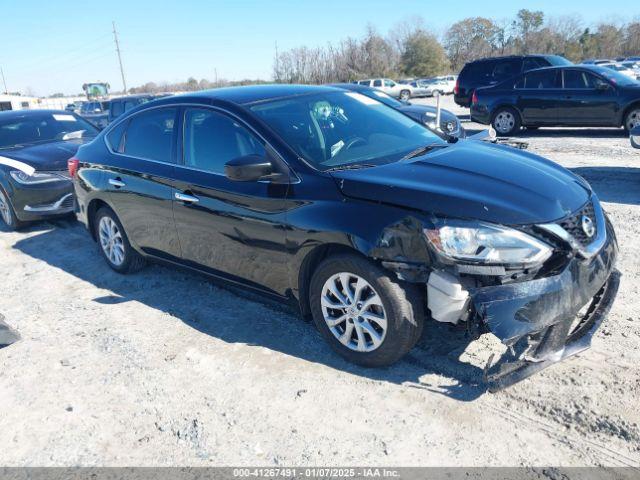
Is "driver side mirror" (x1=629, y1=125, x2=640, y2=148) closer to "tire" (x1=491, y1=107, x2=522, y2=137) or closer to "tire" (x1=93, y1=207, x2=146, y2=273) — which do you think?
"tire" (x1=491, y1=107, x2=522, y2=137)

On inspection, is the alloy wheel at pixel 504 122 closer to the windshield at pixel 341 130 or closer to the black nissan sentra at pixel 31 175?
the windshield at pixel 341 130

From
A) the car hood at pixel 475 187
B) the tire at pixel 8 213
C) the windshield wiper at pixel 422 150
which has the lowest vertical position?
the tire at pixel 8 213

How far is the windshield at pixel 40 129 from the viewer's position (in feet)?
26.1

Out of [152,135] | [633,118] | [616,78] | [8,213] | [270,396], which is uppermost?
[152,135]

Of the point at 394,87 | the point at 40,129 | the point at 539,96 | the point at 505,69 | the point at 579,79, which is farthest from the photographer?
the point at 394,87

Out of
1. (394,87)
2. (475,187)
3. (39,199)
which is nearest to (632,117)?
(475,187)

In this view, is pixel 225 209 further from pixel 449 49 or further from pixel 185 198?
pixel 449 49

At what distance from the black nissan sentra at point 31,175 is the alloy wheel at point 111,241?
193cm

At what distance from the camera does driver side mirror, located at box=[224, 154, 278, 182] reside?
333 centimetres

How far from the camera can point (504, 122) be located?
521 inches

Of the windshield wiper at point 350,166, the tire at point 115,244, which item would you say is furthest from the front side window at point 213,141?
the tire at point 115,244

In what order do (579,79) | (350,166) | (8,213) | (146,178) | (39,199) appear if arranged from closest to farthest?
1. (350,166)
2. (146,178)
3. (39,199)
4. (8,213)
5. (579,79)

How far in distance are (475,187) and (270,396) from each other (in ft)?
5.64

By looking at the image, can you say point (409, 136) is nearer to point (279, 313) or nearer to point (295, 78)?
point (279, 313)
